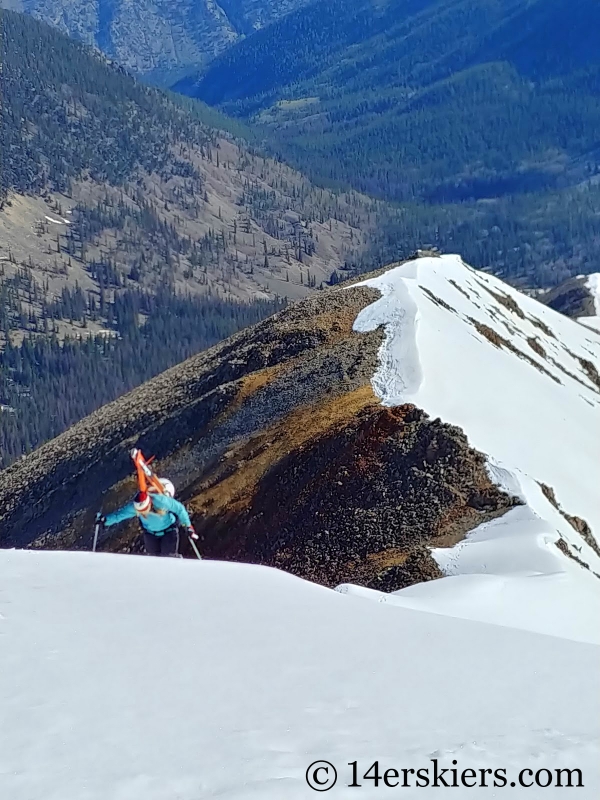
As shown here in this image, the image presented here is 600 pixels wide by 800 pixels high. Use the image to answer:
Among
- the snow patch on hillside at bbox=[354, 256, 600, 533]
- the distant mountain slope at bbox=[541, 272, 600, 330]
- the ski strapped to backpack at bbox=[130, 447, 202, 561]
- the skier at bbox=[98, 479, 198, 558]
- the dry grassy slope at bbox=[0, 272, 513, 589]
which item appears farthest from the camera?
the distant mountain slope at bbox=[541, 272, 600, 330]

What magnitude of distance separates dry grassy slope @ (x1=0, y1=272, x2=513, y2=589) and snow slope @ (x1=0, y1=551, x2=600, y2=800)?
39.8 ft

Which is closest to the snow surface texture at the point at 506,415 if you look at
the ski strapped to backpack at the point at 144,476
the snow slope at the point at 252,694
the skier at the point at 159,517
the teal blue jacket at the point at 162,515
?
the teal blue jacket at the point at 162,515

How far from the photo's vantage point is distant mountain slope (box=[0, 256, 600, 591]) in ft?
99.2

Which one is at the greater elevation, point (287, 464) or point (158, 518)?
point (287, 464)

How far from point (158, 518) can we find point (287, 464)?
48.5ft

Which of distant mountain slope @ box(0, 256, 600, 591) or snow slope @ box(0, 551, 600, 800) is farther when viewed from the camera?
distant mountain slope @ box(0, 256, 600, 591)

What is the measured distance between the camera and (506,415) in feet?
132

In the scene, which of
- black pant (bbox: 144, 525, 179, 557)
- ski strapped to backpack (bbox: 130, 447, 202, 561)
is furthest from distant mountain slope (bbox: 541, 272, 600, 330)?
ski strapped to backpack (bbox: 130, 447, 202, 561)

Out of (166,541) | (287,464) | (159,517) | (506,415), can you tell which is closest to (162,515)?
(159,517)

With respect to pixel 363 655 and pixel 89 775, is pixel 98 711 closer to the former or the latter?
pixel 89 775

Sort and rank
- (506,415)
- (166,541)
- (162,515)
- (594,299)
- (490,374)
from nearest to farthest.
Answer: (162,515) < (166,541) < (506,415) < (490,374) < (594,299)

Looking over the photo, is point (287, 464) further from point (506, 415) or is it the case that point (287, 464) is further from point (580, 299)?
point (580, 299)

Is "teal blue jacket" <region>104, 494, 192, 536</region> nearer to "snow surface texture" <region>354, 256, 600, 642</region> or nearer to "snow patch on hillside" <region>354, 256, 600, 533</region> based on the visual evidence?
"snow surface texture" <region>354, 256, 600, 642</region>

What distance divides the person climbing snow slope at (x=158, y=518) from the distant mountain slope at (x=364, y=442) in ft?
22.0
